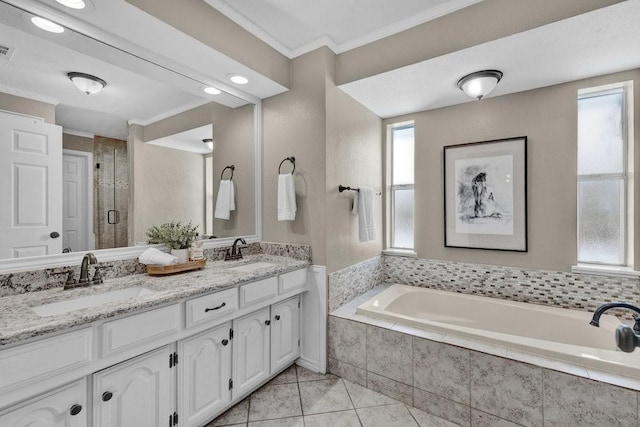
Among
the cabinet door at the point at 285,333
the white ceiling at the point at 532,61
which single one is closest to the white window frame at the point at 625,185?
the white ceiling at the point at 532,61

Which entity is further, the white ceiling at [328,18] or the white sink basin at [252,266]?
the white sink basin at [252,266]

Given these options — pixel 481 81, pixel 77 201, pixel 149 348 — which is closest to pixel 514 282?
pixel 481 81

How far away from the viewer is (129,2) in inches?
58.3

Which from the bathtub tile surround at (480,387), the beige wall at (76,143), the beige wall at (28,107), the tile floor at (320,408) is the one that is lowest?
the tile floor at (320,408)

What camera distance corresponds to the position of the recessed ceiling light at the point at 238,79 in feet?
7.39

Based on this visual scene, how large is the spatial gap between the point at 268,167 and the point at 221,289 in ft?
4.14

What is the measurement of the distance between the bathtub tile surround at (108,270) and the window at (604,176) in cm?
221

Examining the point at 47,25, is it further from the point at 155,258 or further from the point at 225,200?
the point at 225,200

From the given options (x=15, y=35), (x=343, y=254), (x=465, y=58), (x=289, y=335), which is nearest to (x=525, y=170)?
(x=465, y=58)

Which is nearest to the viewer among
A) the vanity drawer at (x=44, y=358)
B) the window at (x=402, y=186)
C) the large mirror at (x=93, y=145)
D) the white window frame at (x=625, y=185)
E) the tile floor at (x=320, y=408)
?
the vanity drawer at (x=44, y=358)

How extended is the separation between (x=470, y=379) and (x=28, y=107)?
9.19 ft

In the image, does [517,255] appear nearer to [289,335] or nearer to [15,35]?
[289,335]

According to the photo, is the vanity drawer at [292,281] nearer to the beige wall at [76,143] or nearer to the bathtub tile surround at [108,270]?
the bathtub tile surround at [108,270]

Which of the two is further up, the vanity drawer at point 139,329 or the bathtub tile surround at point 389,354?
the vanity drawer at point 139,329
